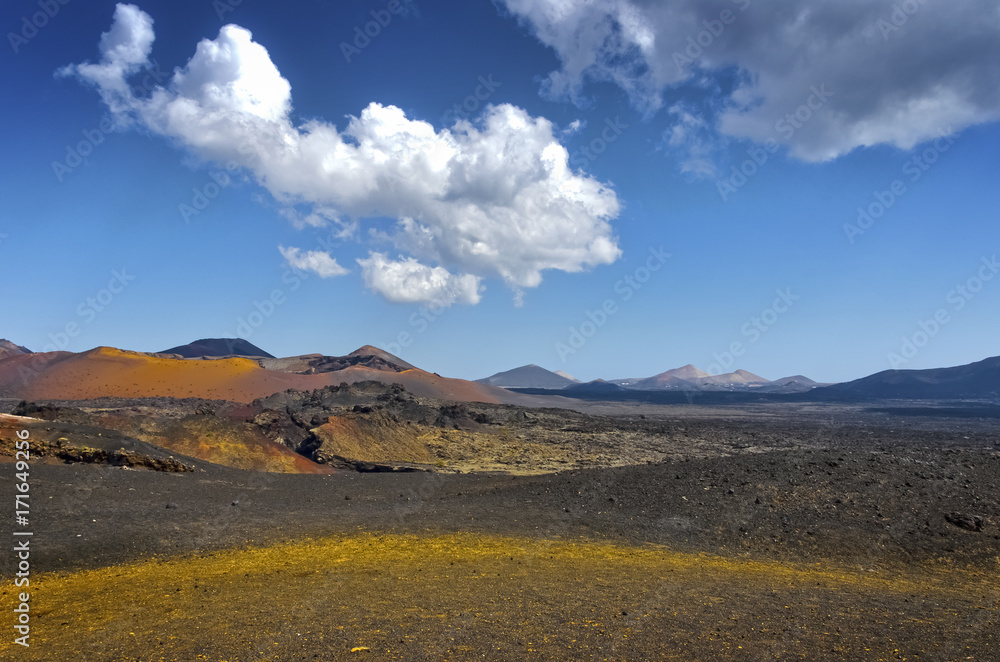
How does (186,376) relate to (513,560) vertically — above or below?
above

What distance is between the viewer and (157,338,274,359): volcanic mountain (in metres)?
130

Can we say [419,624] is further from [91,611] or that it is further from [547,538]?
[547,538]

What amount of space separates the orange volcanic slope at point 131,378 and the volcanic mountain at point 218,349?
177ft

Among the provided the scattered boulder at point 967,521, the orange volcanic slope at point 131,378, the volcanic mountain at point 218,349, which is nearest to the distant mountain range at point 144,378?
the orange volcanic slope at point 131,378

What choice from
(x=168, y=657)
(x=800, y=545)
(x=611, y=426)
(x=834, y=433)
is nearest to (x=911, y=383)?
(x=834, y=433)

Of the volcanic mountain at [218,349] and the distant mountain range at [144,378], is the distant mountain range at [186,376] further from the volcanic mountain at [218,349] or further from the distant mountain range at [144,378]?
the volcanic mountain at [218,349]

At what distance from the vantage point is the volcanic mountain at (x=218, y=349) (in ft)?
428

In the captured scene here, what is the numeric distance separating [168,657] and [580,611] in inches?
195

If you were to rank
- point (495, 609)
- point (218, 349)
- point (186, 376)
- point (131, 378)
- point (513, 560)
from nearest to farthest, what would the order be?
1. point (495, 609)
2. point (513, 560)
3. point (131, 378)
4. point (186, 376)
5. point (218, 349)

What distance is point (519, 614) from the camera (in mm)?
7527

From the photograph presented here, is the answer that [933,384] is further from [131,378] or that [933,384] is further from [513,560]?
[513,560]

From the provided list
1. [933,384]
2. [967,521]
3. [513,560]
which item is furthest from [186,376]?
[933,384]

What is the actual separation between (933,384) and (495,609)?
628ft

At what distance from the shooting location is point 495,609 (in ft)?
25.2
